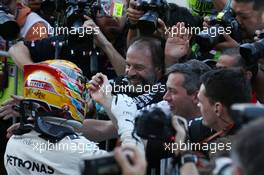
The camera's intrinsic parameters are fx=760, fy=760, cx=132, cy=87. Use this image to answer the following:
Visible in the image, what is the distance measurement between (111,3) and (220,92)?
2.15m

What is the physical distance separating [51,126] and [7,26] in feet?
5.76

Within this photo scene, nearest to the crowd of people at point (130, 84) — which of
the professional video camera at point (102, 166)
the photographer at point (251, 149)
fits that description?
the professional video camera at point (102, 166)

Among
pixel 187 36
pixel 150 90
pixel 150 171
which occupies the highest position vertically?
pixel 187 36

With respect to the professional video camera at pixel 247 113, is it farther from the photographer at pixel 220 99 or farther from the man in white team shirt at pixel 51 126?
the man in white team shirt at pixel 51 126

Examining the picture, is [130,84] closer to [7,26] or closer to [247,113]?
[7,26]

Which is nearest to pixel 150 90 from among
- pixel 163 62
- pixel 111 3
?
pixel 163 62

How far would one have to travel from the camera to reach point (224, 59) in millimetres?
5164

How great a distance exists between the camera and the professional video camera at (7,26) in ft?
19.8

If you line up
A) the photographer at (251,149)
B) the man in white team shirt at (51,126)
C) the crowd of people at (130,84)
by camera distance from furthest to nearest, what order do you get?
the man in white team shirt at (51,126) < the crowd of people at (130,84) < the photographer at (251,149)

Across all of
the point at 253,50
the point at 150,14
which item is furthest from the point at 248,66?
the point at 150,14

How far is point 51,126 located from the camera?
4551mm

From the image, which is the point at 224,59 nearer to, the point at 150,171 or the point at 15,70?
the point at 150,171

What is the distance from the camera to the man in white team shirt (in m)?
4.43

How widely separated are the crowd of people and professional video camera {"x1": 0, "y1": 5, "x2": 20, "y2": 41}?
1 centimetres
